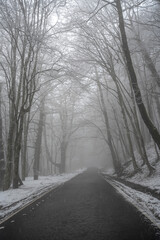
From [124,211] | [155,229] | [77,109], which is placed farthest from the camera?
[77,109]

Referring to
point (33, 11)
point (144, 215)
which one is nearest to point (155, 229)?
point (144, 215)

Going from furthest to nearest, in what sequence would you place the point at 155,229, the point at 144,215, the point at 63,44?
the point at 63,44, the point at 144,215, the point at 155,229

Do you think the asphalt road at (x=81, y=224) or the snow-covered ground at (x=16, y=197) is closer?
the asphalt road at (x=81, y=224)

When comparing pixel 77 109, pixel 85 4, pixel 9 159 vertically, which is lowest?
pixel 9 159

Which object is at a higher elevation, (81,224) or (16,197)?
(81,224)

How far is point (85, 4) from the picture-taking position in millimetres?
16141

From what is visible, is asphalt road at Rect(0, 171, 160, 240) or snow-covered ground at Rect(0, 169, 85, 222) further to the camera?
snow-covered ground at Rect(0, 169, 85, 222)

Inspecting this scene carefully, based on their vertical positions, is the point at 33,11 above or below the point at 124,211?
above

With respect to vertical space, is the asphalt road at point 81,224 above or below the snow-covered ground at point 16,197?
above

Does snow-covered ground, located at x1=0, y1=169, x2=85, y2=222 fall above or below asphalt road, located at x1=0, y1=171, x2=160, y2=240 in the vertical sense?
below

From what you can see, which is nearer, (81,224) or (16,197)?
(81,224)

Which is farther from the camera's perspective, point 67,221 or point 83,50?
point 83,50

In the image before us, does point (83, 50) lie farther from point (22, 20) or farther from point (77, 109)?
point (77, 109)

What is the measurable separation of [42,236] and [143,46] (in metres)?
14.0
